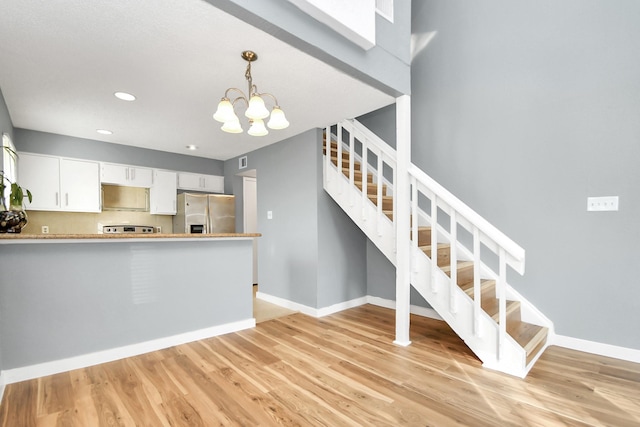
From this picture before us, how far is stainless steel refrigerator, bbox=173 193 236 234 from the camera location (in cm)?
500

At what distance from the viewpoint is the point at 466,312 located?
2543mm

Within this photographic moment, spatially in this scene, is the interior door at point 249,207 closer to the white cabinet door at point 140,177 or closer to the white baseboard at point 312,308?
the white baseboard at point 312,308

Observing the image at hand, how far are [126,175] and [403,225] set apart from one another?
428cm

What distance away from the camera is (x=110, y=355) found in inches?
101

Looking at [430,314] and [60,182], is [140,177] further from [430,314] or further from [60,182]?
[430,314]

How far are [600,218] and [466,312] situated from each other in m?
1.48

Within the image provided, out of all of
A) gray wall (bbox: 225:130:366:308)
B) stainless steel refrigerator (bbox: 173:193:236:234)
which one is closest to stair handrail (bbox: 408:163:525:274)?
gray wall (bbox: 225:130:366:308)

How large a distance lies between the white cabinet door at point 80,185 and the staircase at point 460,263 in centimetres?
339

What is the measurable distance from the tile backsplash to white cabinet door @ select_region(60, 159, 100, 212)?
0.94 ft

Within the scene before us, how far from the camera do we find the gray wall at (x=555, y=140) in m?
2.55

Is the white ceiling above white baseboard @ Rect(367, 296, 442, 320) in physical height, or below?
above

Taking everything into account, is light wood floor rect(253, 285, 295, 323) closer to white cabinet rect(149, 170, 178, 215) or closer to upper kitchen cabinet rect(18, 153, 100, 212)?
white cabinet rect(149, 170, 178, 215)

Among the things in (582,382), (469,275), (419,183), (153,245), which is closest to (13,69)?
(153,245)

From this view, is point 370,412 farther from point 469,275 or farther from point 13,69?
point 13,69
